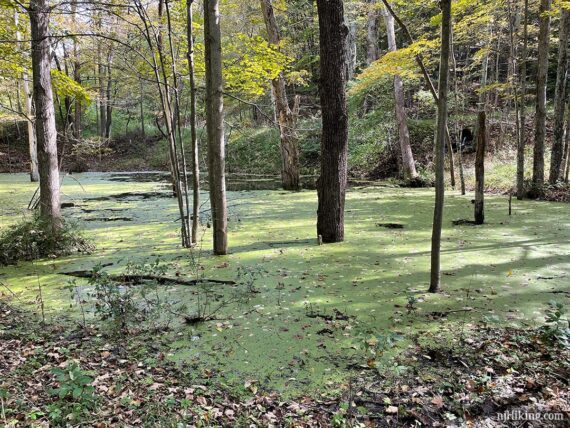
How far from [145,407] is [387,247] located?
3.89 m

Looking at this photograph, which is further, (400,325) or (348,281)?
(348,281)

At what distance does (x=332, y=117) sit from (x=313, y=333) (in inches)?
131

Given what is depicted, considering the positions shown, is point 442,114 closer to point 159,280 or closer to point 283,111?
point 159,280

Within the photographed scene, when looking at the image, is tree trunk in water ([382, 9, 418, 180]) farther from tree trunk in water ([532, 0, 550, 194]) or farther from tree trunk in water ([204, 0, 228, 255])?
tree trunk in water ([204, 0, 228, 255])

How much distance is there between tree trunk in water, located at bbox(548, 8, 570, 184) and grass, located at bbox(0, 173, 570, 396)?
1.75 metres

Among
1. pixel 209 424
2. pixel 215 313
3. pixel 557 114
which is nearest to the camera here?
pixel 209 424

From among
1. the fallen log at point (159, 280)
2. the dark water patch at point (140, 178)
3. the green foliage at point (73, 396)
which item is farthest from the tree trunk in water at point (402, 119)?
the green foliage at point (73, 396)

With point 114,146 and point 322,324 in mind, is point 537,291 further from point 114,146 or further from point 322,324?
point 114,146

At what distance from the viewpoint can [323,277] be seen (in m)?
4.32

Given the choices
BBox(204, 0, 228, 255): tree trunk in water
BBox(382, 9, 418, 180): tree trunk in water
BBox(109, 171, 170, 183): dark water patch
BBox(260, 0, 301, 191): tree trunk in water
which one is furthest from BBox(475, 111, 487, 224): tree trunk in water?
BBox(109, 171, 170, 183): dark water patch

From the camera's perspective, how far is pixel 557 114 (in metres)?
9.11

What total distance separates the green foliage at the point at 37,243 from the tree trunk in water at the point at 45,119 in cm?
12

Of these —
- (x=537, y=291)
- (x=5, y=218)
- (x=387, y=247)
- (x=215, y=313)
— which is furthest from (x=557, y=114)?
(x=5, y=218)

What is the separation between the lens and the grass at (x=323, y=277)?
286 cm
